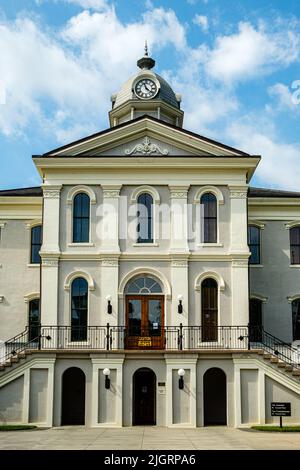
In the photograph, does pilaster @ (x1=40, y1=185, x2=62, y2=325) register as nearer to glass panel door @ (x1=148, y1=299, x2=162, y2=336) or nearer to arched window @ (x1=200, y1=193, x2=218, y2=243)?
glass panel door @ (x1=148, y1=299, x2=162, y2=336)

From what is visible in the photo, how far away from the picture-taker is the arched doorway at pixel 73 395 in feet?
99.5

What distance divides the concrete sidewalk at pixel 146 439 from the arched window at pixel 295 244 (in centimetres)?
992

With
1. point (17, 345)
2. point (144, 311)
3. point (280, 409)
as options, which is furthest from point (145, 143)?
point (280, 409)

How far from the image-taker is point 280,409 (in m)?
25.8

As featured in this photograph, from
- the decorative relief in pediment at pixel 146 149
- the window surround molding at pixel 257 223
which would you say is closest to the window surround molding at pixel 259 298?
the window surround molding at pixel 257 223

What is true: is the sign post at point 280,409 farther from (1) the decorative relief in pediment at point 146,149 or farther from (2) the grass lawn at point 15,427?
(1) the decorative relief in pediment at point 146,149

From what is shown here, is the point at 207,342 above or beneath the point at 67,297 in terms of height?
beneath

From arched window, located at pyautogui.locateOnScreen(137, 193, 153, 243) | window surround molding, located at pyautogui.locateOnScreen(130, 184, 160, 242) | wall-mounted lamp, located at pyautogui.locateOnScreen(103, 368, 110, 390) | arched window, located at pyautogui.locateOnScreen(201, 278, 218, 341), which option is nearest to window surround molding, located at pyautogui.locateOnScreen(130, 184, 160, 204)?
window surround molding, located at pyautogui.locateOnScreen(130, 184, 160, 242)

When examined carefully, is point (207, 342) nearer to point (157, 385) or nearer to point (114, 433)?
point (157, 385)

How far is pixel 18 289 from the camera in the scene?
1304 inches

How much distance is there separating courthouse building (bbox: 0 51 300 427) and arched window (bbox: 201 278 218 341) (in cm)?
4

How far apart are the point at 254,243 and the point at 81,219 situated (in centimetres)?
866
